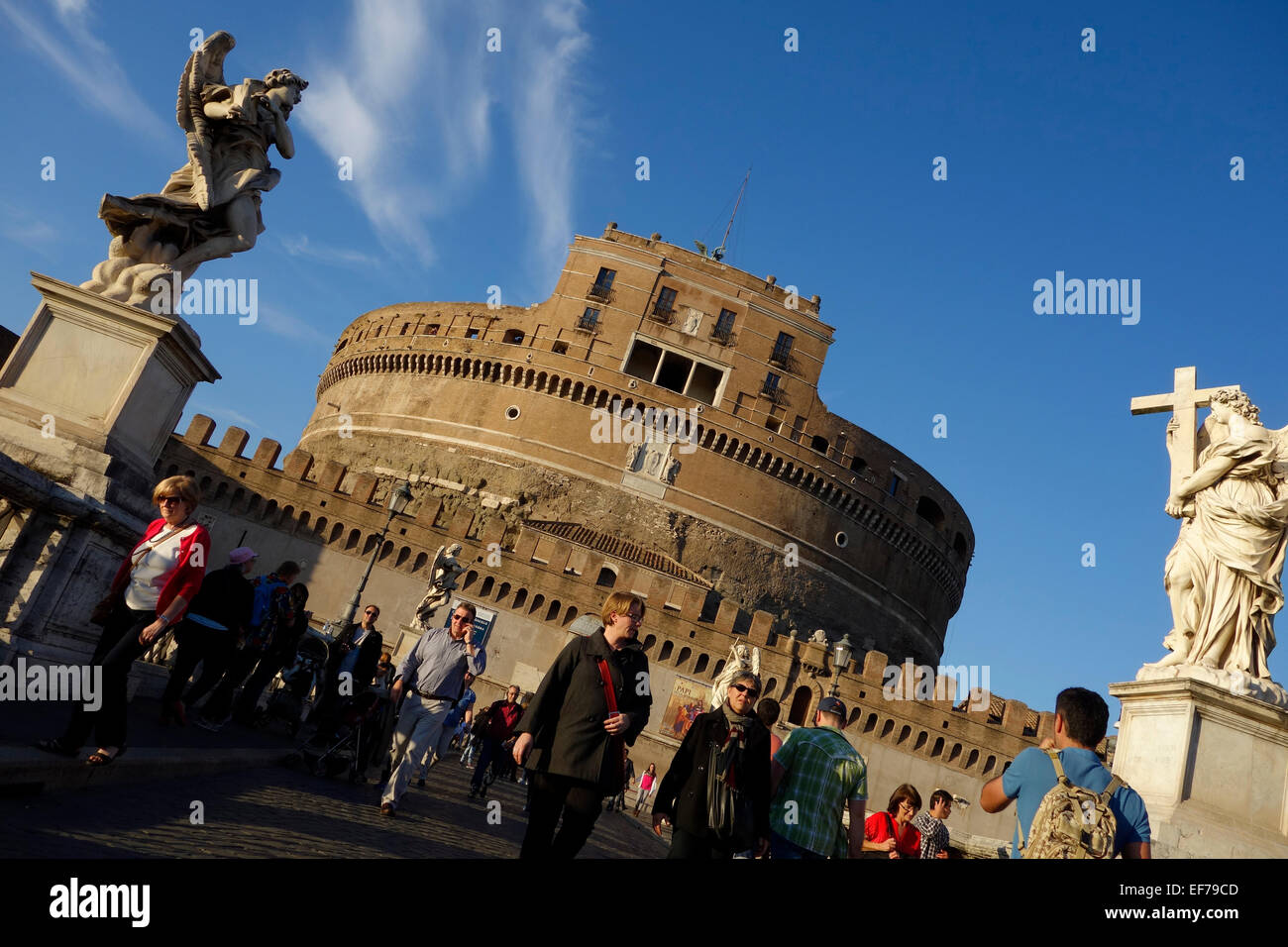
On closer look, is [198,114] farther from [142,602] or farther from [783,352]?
[783,352]

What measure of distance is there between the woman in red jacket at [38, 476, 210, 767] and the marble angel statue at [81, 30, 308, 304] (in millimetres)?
1906

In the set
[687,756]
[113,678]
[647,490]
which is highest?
[647,490]

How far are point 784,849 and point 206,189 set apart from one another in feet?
15.9

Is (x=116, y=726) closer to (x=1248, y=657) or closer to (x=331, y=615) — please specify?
(x=1248, y=657)

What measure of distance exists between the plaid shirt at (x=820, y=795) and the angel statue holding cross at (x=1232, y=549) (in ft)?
9.36

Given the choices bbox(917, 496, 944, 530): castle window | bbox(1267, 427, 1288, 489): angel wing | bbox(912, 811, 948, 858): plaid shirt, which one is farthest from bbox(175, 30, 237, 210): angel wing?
bbox(917, 496, 944, 530): castle window

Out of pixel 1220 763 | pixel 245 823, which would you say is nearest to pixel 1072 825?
pixel 1220 763

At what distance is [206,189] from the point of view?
510 centimetres

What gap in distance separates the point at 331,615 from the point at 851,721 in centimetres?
1755

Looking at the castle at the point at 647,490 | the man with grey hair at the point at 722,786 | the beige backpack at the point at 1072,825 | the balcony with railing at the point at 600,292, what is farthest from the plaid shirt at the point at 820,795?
the balcony with railing at the point at 600,292

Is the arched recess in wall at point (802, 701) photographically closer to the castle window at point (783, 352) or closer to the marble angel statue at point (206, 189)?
the castle window at point (783, 352)
